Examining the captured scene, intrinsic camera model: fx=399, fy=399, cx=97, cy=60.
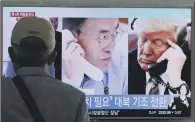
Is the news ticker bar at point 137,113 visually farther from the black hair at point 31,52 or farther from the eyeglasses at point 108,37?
the black hair at point 31,52

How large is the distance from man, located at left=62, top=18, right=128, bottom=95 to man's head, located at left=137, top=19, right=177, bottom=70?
0.14m

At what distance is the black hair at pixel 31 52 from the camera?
1.54m

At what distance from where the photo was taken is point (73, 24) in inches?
103

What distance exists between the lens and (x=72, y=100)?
1.53m

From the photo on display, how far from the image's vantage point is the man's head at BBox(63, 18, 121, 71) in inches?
104

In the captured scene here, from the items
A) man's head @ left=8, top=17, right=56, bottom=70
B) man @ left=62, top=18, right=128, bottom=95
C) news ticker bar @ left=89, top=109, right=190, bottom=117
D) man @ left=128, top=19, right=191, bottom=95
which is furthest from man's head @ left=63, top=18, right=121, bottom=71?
man's head @ left=8, top=17, right=56, bottom=70

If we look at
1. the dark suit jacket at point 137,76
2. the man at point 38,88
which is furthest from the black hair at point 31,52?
the dark suit jacket at point 137,76

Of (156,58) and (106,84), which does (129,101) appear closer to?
(106,84)

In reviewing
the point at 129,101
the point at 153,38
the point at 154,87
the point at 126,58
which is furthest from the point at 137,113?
the point at 153,38

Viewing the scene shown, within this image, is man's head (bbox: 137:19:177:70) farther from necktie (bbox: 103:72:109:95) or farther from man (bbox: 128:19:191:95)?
necktie (bbox: 103:72:109:95)

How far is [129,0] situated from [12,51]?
126 cm

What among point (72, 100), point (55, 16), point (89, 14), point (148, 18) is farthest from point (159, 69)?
point (72, 100)

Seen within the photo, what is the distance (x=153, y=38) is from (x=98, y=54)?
39 centimetres

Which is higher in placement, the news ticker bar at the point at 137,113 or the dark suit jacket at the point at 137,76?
the dark suit jacket at the point at 137,76
